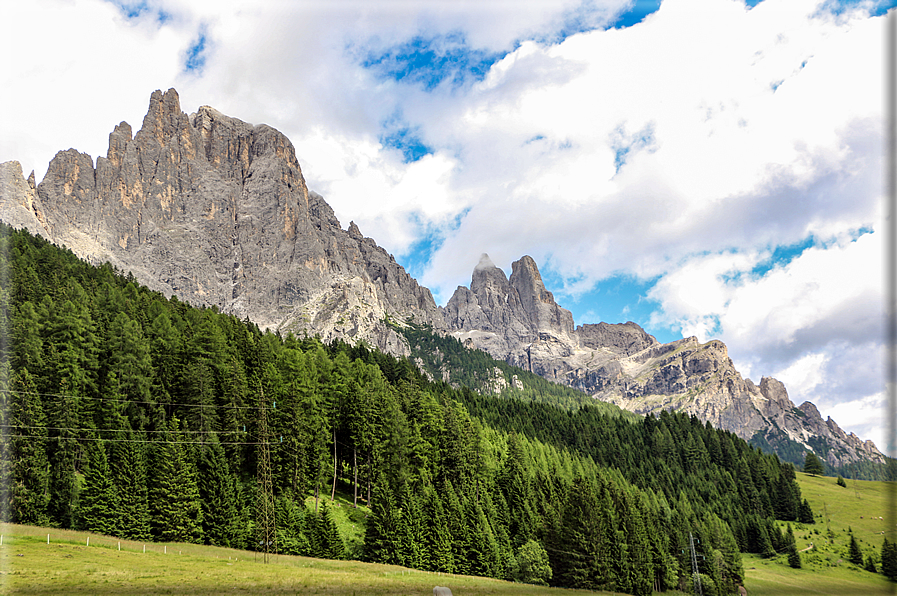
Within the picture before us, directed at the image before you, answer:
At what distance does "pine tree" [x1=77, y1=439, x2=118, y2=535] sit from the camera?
1855 inches

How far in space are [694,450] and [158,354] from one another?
458 feet

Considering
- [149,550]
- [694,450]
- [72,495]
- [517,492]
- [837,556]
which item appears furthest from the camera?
[694,450]

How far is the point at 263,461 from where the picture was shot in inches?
1857

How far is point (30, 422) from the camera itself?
164 feet

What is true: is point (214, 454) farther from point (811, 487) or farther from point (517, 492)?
point (811, 487)

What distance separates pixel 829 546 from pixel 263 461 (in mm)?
116557

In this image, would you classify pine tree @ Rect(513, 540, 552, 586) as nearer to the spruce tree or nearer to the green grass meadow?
the green grass meadow

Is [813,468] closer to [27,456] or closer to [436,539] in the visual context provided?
[436,539]

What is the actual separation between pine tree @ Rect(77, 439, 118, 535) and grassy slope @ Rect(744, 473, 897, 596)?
73128mm

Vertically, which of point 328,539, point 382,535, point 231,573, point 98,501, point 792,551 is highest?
point 98,501

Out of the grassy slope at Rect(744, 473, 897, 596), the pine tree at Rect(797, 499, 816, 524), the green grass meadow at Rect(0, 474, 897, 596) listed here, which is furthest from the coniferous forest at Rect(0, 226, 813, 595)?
the pine tree at Rect(797, 499, 816, 524)

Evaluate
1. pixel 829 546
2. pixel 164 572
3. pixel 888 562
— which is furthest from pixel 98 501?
pixel 829 546

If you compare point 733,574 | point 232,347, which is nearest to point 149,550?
point 232,347

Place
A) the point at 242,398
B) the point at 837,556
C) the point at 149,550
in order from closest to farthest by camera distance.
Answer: the point at 149,550 < the point at 242,398 < the point at 837,556
